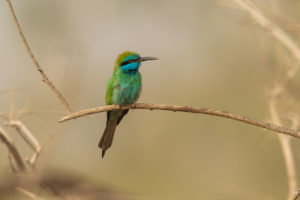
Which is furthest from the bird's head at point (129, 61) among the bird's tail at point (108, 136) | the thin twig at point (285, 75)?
the thin twig at point (285, 75)

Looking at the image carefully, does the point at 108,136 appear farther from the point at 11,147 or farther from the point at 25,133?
the point at 11,147

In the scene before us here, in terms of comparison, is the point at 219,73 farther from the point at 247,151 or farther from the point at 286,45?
the point at 286,45

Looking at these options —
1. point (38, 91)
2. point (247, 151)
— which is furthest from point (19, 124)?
point (247, 151)

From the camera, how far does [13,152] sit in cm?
239

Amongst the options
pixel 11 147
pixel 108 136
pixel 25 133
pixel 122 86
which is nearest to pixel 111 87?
pixel 122 86

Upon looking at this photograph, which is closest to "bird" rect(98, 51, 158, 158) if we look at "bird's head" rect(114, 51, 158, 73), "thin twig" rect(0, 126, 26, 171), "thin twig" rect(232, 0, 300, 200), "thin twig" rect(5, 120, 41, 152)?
"bird's head" rect(114, 51, 158, 73)

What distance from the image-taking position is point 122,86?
160 inches

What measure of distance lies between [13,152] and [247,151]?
8673 millimetres

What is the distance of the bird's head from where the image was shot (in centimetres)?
A: 421

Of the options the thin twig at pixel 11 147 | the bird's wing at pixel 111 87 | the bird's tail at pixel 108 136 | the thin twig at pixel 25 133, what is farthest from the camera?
the bird's wing at pixel 111 87

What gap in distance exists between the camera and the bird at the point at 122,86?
4016 millimetres

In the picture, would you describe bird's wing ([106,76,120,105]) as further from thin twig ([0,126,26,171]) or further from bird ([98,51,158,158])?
thin twig ([0,126,26,171])

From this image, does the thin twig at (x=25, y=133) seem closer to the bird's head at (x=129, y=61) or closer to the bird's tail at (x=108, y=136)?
the bird's tail at (x=108, y=136)

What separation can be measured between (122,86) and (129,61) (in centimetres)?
31
